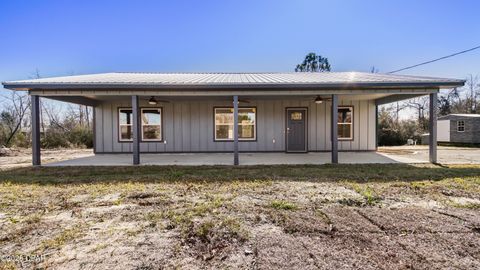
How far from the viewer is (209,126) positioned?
33.9ft

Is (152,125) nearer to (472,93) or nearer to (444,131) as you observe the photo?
(444,131)

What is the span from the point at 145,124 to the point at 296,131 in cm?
658

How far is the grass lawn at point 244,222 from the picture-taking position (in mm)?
2076

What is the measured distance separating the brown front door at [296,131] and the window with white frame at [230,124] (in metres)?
1.54

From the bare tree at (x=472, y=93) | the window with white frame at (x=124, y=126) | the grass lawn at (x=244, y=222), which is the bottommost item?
the grass lawn at (x=244, y=222)

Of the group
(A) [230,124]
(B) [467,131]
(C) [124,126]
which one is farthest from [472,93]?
(C) [124,126]

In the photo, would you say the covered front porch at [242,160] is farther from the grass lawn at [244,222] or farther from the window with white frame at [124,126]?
the grass lawn at [244,222]

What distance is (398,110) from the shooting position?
25953 millimetres

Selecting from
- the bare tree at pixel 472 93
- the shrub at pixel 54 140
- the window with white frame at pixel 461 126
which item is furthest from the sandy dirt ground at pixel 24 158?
the bare tree at pixel 472 93

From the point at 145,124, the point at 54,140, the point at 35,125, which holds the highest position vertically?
the point at 145,124

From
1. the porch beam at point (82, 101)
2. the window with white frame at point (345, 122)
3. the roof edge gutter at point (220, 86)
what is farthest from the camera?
the window with white frame at point (345, 122)

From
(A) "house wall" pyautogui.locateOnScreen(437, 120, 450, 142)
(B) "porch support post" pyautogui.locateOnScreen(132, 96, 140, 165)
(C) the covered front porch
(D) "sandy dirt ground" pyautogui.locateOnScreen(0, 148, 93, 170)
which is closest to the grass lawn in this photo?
(B) "porch support post" pyautogui.locateOnScreen(132, 96, 140, 165)

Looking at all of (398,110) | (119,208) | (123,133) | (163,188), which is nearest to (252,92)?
(163,188)

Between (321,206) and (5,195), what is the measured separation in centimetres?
524
